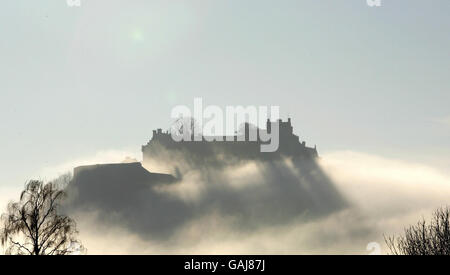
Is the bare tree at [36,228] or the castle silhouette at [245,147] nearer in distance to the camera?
the bare tree at [36,228]

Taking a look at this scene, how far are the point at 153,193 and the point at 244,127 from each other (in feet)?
117

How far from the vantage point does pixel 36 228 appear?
32250 millimetres

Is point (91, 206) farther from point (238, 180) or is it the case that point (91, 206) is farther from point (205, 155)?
point (238, 180)

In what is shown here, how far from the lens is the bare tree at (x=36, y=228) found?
106 feet

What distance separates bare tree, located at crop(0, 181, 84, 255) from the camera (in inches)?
1271

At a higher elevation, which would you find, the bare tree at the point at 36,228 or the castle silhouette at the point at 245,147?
the castle silhouette at the point at 245,147

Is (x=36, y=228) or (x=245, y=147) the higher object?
(x=245, y=147)

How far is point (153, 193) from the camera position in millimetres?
171625

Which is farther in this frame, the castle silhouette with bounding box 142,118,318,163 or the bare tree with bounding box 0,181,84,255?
the castle silhouette with bounding box 142,118,318,163

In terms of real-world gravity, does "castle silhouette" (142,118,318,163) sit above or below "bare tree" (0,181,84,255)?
above

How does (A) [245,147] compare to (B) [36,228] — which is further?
(A) [245,147]

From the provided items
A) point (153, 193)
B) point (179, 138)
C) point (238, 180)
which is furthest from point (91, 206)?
point (238, 180)
